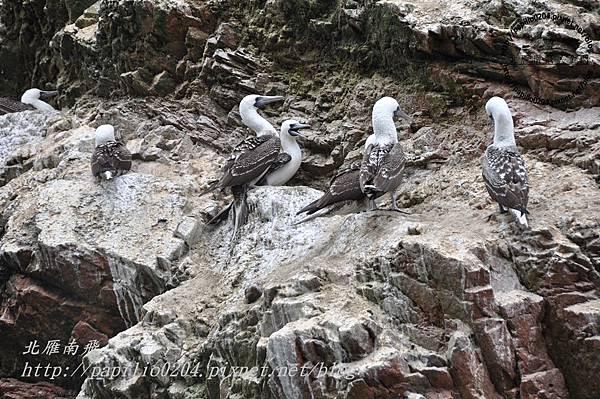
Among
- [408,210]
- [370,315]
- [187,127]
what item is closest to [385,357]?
[370,315]

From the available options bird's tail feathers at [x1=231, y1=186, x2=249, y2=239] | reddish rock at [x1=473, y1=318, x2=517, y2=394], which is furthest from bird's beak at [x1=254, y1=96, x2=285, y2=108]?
reddish rock at [x1=473, y1=318, x2=517, y2=394]

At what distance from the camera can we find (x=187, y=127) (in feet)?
42.5

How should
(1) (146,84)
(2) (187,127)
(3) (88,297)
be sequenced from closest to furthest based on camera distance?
(3) (88,297) → (2) (187,127) → (1) (146,84)

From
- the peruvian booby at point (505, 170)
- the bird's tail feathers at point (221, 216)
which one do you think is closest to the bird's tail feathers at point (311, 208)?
the bird's tail feathers at point (221, 216)

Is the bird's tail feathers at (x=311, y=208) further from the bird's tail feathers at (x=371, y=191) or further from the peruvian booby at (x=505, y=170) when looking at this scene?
the peruvian booby at (x=505, y=170)

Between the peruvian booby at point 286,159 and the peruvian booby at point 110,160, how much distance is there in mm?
2063

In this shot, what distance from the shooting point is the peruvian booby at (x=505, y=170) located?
7945 mm

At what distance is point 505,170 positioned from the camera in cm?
828

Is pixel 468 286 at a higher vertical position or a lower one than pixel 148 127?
higher

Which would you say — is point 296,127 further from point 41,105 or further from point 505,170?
point 41,105

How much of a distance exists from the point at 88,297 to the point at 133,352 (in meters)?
2.05

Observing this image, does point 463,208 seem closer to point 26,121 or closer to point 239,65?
point 239,65

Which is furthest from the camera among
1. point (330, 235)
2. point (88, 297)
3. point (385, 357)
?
point (88, 297)

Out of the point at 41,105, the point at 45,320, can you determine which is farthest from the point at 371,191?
the point at 41,105
